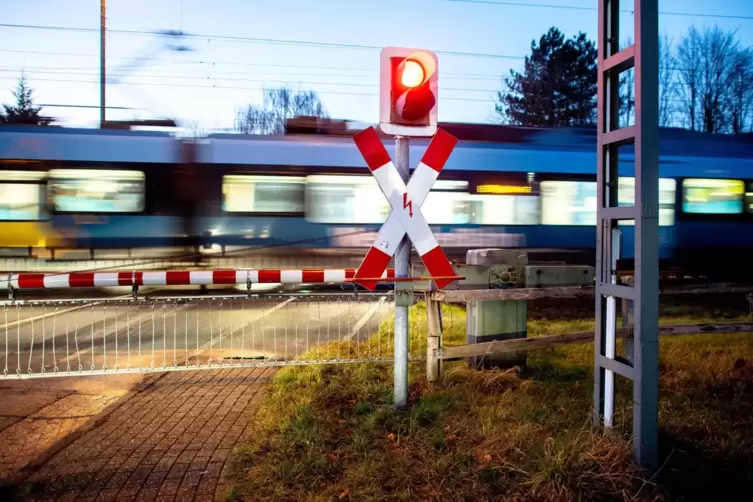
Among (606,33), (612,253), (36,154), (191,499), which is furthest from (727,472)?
(36,154)

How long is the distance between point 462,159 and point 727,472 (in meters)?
10.6

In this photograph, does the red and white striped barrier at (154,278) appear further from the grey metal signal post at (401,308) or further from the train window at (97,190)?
the train window at (97,190)

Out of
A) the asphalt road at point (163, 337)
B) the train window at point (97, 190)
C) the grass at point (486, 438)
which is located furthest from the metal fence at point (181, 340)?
the train window at point (97, 190)

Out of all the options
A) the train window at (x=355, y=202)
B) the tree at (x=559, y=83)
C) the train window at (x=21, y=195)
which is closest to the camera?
the train window at (x=21, y=195)

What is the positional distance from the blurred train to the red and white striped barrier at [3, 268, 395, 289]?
7.14 metres

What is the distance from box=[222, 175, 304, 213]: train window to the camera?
12812 millimetres

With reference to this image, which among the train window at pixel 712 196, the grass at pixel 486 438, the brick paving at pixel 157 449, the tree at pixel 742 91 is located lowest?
the brick paving at pixel 157 449

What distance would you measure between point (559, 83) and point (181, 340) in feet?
118

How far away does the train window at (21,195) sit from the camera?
12.4 metres

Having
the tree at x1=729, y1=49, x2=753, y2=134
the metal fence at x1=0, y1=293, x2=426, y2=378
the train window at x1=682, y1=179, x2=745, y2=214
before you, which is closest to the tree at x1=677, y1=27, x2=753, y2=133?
the tree at x1=729, y1=49, x2=753, y2=134

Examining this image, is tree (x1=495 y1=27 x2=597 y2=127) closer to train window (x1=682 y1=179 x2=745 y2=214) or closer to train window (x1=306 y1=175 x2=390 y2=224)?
train window (x1=682 y1=179 x2=745 y2=214)

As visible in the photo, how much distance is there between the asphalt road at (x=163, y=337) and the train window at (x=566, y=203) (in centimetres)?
547

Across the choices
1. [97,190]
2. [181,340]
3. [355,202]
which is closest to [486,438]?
[181,340]

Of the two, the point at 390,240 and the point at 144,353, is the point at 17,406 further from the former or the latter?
the point at 390,240
